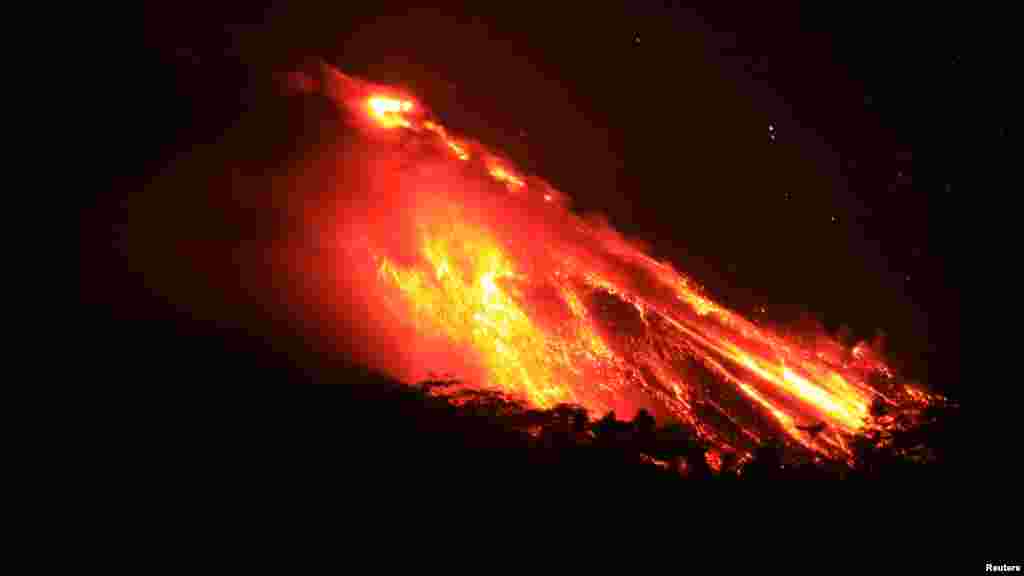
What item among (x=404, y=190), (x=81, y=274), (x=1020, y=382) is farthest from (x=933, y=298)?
(x=81, y=274)

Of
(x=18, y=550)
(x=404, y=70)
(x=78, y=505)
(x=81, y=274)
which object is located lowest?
(x=18, y=550)

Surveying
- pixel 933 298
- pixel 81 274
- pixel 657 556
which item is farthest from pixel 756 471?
pixel 933 298

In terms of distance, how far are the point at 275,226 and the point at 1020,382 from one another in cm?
795

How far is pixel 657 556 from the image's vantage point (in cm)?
420

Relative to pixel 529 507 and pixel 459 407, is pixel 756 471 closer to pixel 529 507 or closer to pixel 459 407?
pixel 529 507

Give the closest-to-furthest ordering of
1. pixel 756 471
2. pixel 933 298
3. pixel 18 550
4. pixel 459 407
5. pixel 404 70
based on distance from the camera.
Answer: pixel 18 550
pixel 756 471
pixel 459 407
pixel 404 70
pixel 933 298

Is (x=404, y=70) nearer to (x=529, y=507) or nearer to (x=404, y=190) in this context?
(x=404, y=190)

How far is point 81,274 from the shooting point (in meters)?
5.93

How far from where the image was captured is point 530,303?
998 cm

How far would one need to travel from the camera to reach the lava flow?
858 centimetres

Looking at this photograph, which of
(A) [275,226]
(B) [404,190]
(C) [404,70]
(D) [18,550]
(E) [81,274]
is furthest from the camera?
(C) [404,70]

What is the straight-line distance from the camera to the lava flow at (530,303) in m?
8.58

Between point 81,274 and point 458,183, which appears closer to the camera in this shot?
point 81,274

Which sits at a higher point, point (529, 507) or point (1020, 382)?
point (1020, 382)
